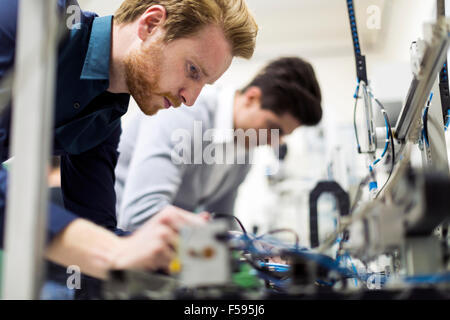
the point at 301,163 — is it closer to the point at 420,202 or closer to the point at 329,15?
the point at 329,15

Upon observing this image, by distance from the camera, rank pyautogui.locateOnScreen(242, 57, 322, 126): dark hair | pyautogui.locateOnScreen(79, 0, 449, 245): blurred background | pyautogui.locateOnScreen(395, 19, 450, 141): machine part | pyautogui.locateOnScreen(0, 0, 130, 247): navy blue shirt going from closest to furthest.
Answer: pyautogui.locateOnScreen(395, 19, 450, 141): machine part → pyautogui.locateOnScreen(0, 0, 130, 247): navy blue shirt → pyautogui.locateOnScreen(242, 57, 322, 126): dark hair → pyautogui.locateOnScreen(79, 0, 449, 245): blurred background

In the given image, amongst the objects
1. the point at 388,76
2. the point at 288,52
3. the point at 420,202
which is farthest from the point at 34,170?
the point at 288,52

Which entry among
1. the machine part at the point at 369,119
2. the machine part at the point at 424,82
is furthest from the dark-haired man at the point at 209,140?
the machine part at the point at 424,82

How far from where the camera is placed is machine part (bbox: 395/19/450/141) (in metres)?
0.59

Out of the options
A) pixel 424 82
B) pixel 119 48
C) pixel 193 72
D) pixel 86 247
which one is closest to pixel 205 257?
pixel 86 247

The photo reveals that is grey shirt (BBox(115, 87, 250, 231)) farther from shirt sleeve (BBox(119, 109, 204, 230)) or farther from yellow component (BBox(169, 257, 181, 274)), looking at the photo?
yellow component (BBox(169, 257, 181, 274))

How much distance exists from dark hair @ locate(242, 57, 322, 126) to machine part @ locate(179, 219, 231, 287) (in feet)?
5.03

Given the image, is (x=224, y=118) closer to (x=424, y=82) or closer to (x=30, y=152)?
(x=424, y=82)

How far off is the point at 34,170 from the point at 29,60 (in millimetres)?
121

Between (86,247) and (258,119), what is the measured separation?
1.59 m

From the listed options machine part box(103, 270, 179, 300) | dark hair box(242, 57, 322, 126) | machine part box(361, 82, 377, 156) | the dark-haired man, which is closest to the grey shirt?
the dark-haired man

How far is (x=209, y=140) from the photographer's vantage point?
192 centimetres

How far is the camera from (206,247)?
0.46m

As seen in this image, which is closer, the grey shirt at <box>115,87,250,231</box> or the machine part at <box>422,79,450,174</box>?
the machine part at <box>422,79,450,174</box>
